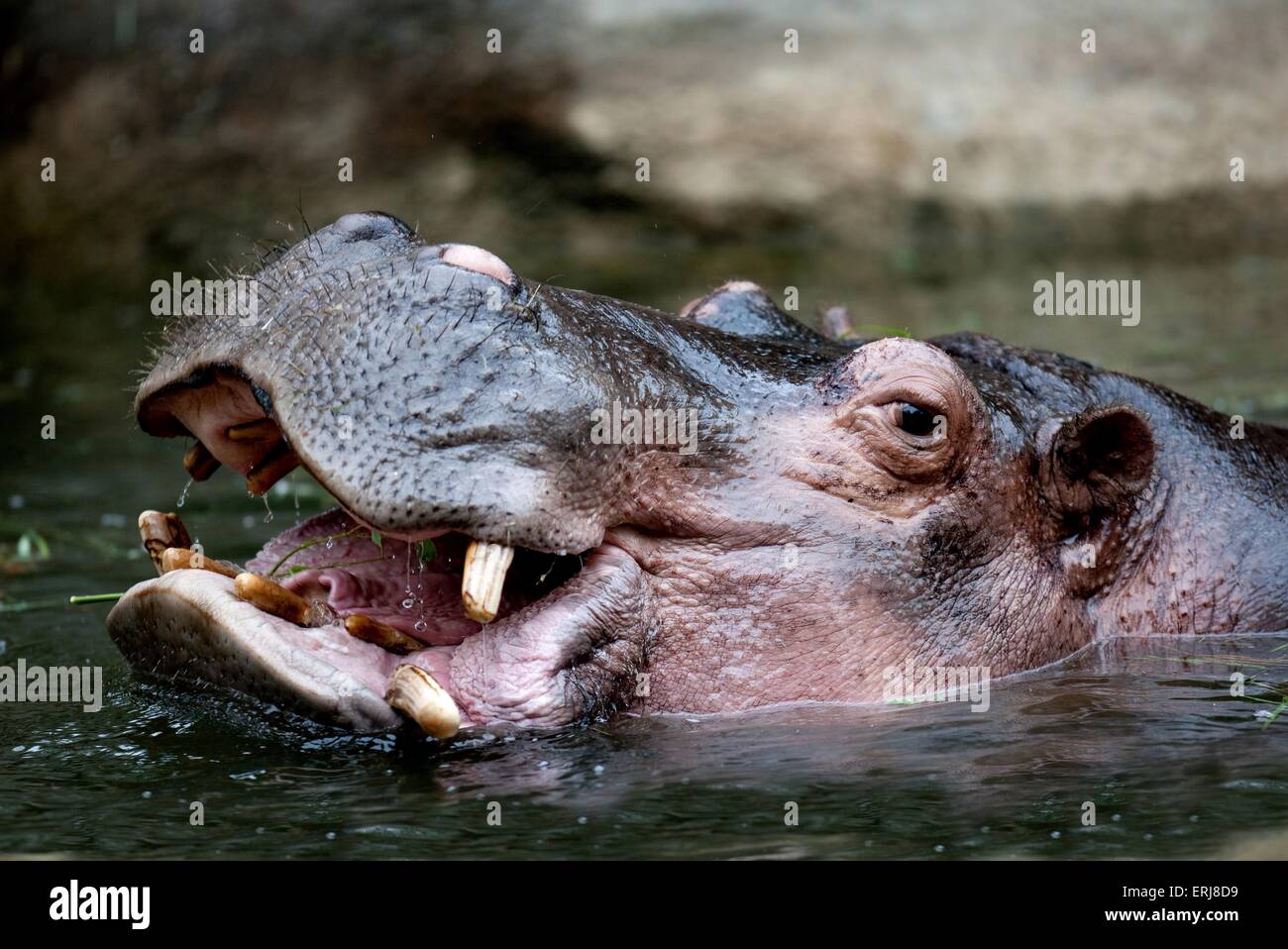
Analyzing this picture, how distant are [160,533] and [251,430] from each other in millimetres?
400

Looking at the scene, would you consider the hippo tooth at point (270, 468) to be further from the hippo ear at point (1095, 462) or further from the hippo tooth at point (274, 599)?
the hippo ear at point (1095, 462)

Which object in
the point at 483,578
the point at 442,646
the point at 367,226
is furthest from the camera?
the point at 367,226

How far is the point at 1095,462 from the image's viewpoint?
4930mm

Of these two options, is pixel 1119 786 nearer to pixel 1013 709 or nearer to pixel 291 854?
pixel 1013 709

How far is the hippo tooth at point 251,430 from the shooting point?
4320mm

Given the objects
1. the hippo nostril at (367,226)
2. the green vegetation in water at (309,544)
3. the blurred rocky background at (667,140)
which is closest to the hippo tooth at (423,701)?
the green vegetation in water at (309,544)

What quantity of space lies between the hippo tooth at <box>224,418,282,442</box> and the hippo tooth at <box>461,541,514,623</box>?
760mm

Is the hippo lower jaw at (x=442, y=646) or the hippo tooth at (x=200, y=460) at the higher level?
the hippo tooth at (x=200, y=460)

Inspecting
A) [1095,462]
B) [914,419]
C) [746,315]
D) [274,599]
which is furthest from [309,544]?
[1095,462]

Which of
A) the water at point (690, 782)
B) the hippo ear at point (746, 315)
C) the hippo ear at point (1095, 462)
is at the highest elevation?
the hippo ear at point (746, 315)

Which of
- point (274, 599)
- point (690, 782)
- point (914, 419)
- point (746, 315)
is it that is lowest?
point (690, 782)

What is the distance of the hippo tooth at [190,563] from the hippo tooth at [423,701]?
59 centimetres

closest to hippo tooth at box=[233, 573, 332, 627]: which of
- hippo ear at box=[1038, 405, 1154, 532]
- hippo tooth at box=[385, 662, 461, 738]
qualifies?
hippo tooth at box=[385, 662, 461, 738]

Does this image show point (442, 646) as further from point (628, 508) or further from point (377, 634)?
point (628, 508)
